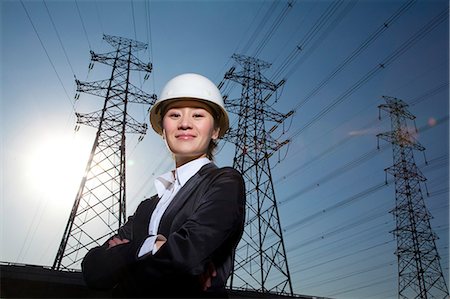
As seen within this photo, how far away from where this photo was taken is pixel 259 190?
1772 cm

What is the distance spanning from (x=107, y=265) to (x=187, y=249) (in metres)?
0.40

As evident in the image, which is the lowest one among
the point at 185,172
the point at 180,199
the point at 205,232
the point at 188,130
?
the point at 205,232

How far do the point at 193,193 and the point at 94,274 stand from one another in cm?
54

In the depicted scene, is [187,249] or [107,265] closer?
[187,249]

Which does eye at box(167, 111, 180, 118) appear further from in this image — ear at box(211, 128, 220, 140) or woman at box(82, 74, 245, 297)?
ear at box(211, 128, 220, 140)

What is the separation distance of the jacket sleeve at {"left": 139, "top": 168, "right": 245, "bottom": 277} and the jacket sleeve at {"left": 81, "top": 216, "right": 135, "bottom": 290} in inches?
4.3

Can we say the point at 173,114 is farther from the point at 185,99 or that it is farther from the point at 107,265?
the point at 107,265

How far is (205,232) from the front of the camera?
54.1 inches

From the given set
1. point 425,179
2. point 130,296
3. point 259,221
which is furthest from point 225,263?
point 425,179

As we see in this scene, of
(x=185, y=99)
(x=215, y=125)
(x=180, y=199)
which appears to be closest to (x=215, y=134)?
(x=215, y=125)

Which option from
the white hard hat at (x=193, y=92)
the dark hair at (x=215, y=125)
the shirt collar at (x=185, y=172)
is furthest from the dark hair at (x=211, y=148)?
the shirt collar at (x=185, y=172)

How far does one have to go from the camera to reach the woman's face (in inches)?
72.6

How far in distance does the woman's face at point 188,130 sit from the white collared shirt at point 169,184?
0.07 metres

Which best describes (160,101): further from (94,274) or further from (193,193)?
(94,274)
